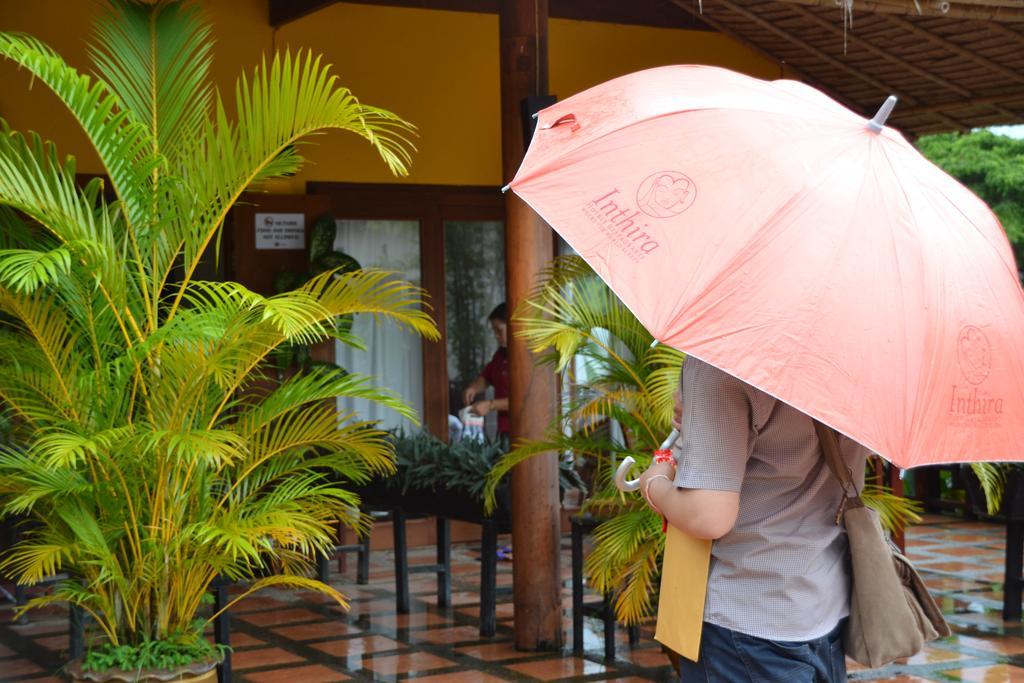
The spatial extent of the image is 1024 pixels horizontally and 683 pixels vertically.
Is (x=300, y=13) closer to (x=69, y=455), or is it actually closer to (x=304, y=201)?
(x=304, y=201)

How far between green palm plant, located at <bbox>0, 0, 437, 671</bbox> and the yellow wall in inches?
155

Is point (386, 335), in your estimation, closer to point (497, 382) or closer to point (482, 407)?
point (497, 382)

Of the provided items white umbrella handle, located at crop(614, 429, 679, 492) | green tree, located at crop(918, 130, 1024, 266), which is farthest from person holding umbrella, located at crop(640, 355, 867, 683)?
green tree, located at crop(918, 130, 1024, 266)

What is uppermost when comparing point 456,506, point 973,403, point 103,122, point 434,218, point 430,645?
point 434,218

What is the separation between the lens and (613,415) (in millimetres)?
5555

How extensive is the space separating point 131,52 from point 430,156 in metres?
4.83

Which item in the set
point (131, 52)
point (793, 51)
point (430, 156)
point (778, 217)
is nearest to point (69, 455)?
point (131, 52)

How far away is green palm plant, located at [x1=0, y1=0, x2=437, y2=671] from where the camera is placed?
4195mm

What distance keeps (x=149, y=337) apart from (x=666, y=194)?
2262 mm

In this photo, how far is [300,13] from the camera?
8383mm

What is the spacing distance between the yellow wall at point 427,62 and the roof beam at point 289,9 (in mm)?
78

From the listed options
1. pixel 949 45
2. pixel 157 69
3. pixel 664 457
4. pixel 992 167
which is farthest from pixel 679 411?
pixel 992 167

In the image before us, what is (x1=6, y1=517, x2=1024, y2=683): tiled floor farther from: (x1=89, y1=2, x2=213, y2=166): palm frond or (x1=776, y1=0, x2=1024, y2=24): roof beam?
(x1=776, y1=0, x2=1024, y2=24): roof beam

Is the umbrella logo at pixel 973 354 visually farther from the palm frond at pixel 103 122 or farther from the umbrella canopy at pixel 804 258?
the palm frond at pixel 103 122
